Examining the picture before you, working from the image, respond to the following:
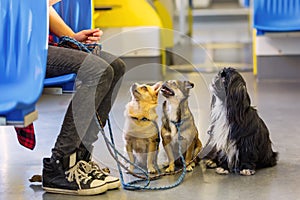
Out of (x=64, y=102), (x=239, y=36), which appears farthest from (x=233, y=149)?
(x=239, y=36)

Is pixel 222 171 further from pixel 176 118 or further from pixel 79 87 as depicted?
pixel 79 87

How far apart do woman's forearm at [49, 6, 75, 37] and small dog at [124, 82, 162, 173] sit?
0.41m

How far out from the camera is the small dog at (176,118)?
107 inches

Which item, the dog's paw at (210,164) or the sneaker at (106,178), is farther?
the dog's paw at (210,164)

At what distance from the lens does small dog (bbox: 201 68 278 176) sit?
2.70 m

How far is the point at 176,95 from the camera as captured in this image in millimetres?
2699

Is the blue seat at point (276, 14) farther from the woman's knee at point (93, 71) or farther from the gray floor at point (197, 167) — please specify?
the woman's knee at point (93, 71)

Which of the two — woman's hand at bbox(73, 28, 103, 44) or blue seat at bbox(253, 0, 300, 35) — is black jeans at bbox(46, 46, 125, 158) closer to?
woman's hand at bbox(73, 28, 103, 44)

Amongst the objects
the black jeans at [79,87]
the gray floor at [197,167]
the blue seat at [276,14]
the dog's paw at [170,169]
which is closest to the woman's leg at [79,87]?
the black jeans at [79,87]

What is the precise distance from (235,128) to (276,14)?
101 inches

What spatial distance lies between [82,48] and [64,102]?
2.06 metres

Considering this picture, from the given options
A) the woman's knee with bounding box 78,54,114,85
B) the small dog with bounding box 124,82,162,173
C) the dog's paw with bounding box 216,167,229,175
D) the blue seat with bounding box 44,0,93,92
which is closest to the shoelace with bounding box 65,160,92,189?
the small dog with bounding box 124,82,162,173

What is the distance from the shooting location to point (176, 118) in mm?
2725

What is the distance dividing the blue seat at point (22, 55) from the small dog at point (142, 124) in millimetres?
695
